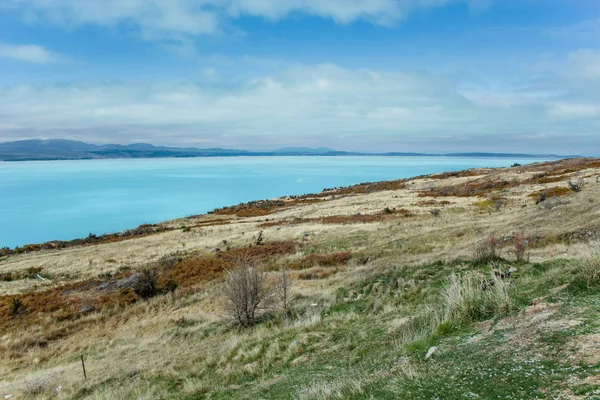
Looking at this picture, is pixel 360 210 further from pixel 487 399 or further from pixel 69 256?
pixel 487 399

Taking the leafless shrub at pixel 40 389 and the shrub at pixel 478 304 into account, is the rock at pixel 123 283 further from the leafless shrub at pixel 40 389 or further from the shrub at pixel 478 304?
the shrub at pixel 478 304

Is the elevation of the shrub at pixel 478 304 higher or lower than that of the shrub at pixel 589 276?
lower

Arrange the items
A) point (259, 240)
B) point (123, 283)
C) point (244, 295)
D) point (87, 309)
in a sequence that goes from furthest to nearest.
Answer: point (259, 240) → point (123, 283) → point (87, 309) → point (244, 295)

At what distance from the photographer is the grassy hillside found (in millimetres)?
5168

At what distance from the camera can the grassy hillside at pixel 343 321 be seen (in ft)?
17.0

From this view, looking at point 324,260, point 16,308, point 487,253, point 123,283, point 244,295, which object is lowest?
point 16,308

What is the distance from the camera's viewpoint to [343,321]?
11.4 metres

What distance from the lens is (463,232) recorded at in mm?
23781

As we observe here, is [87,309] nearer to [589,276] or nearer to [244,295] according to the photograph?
[244,295]

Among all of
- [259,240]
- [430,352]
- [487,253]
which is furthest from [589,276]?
[259,240]

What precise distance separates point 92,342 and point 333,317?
440 inches

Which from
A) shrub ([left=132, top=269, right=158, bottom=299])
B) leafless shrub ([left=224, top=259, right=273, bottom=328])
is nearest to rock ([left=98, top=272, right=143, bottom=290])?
shrub ([left=132, top=269, right=158, bottom=299])

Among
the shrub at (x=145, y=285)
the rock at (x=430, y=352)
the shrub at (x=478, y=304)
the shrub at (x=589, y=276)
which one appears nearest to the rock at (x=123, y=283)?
the shrub at (x=145, y=285)

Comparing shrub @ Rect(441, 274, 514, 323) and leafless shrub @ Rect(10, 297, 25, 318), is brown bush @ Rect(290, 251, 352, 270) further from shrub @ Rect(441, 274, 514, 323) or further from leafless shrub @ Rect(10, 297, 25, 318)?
leafless shrub @ Rect(10, 297, 25, 318)
